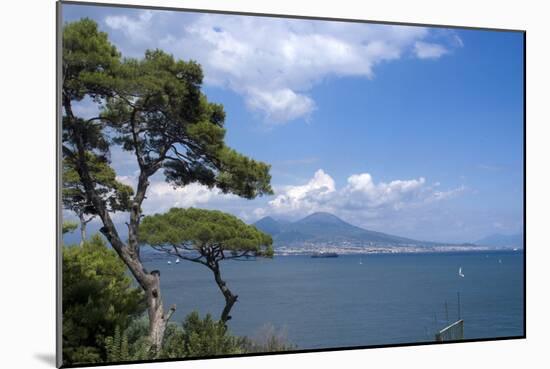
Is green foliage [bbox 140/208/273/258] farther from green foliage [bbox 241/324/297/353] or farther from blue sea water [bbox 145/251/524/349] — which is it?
green foliage [bbox 241/324/297/353]

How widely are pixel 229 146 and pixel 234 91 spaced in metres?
0.59

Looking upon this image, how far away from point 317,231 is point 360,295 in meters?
0.93

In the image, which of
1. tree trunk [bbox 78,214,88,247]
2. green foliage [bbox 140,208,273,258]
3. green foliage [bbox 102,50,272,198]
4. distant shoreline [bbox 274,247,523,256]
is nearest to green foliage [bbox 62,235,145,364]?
tree trunk [bbox 78,214,88,247]

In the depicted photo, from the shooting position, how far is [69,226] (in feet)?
26.3

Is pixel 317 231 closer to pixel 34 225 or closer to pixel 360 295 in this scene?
pixel 360 295

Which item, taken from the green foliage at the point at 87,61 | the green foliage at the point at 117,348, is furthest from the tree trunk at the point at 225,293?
the green foliage at the point at 87,61

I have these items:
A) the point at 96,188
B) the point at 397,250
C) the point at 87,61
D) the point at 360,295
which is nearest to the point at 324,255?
the point at 360,295

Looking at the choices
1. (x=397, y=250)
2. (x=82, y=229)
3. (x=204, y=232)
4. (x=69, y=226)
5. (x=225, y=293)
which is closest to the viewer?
(x=69, y=226)

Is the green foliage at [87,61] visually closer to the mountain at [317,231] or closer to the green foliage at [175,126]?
the green foliage at [175,126]

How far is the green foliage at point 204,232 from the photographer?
8539 mm

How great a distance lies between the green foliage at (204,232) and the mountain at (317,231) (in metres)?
0.17

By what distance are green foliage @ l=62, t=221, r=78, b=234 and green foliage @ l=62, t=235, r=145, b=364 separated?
176 mm

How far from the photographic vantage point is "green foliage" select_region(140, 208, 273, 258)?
854 centimetres
